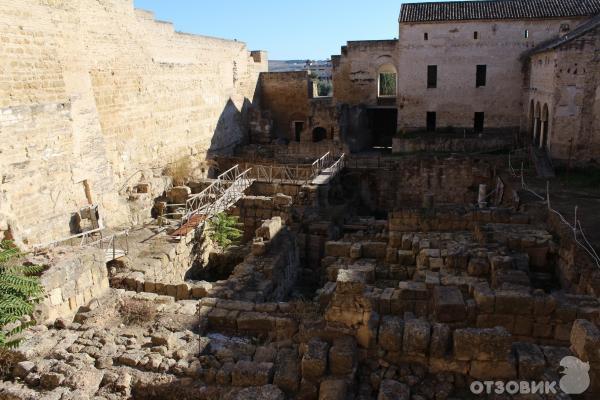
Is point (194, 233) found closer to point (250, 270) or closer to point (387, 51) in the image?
point (250, 270)

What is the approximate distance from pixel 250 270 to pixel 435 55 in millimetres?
18240

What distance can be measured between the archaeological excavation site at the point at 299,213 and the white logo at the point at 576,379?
26 mm

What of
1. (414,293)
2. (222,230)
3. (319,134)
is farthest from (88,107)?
(319,134)

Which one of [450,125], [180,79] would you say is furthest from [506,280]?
[450,125]

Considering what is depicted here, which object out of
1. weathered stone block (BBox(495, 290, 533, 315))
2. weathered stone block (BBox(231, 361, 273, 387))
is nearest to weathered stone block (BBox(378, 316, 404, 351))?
weathered stone block (BBox(231, 361, 273, 387))

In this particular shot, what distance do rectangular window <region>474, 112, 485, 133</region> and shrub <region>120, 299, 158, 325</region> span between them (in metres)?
21.5

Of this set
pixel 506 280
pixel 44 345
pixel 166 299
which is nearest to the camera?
pixel 44 345

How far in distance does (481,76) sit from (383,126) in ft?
20.7

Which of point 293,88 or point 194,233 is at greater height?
point 293,88

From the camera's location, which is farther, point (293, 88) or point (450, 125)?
point (293, 88)

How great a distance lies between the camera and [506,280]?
27.1 ft

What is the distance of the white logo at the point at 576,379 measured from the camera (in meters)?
5.05

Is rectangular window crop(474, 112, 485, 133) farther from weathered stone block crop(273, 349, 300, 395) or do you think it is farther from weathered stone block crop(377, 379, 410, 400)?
weathered stone block crop(377, 379, 410, 400)

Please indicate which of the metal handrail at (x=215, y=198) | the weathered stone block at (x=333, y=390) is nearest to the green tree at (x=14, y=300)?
the weathered stone block at (x=333, y=390)
